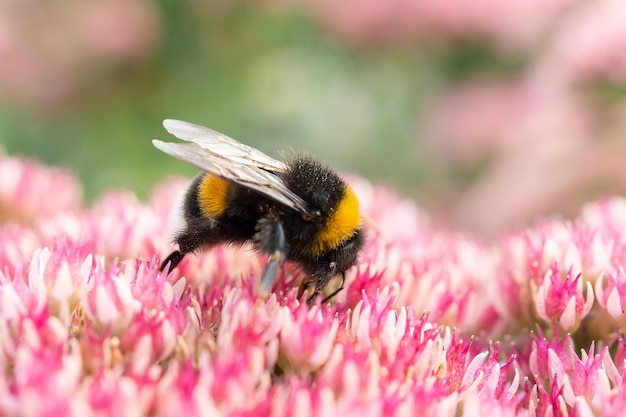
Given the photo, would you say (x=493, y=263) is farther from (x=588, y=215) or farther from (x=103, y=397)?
(x=103, y=397)

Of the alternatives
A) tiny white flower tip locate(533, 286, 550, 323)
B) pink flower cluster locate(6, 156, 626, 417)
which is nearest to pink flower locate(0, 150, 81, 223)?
pink flower cluster locate(6, 156, 626, 417)

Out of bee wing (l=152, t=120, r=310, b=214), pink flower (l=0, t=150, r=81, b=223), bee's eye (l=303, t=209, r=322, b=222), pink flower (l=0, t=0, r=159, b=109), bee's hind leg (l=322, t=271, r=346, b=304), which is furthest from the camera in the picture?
pink flower (l=0, t=0, r=159, b=109)

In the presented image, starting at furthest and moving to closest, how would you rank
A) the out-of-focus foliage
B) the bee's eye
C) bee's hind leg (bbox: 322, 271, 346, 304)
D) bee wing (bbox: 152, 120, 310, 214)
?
the out-of-focus foliage → bee's hind leg (bbox: 322, 271, 346, 304) → the bee's eye → bee wing (bbox: 152, 120, 310, 214)

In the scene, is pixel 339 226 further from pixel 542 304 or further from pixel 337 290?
pixel 542 304

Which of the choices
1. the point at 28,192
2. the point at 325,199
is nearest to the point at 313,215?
the point at 325,199

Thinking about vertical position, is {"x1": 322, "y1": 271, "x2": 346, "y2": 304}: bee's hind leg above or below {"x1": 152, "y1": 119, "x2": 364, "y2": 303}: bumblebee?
below

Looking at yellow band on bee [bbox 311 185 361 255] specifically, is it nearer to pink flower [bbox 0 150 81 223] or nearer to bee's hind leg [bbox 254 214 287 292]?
bee's hind leg [bbox 254 214 287 292]

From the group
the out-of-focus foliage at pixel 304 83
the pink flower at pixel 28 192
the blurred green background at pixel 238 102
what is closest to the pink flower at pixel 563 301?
the pink flower at pixel 28 192

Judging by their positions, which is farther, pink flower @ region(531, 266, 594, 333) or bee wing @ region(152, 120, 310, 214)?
pink flower @ region(531, 266, 594, 333)

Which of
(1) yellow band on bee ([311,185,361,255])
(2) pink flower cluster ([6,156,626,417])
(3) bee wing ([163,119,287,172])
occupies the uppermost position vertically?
(3) bee wing ([163,119,287,172])
